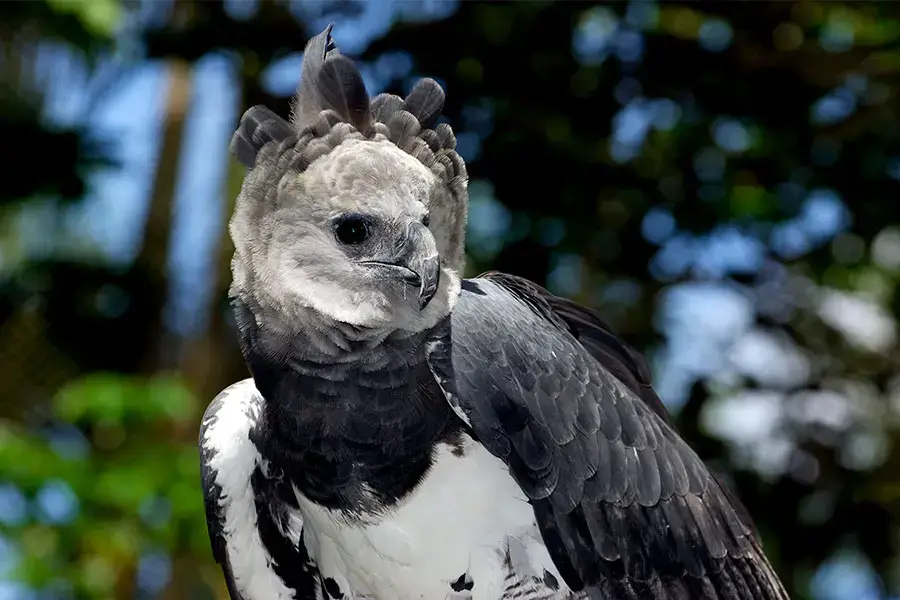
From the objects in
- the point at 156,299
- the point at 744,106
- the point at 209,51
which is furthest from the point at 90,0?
the point at 744,106

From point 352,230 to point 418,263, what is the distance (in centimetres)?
17

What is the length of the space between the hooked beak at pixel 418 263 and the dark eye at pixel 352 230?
0.20ft

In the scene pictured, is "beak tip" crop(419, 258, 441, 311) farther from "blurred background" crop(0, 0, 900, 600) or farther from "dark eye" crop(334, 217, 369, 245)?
"blurred background" crop(0, 0, 900, 600)

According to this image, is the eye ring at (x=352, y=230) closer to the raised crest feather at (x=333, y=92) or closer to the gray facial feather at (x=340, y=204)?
the gray facial feather at (x=340, y=204)

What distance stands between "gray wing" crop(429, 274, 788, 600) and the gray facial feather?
6.5 inches

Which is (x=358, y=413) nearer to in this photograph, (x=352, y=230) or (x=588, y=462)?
(x=352, y=230)

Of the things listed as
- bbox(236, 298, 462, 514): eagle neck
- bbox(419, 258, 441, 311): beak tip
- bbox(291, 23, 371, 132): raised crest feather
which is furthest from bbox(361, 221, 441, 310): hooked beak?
bbox(291, 23, 371, 132): raised crest feather

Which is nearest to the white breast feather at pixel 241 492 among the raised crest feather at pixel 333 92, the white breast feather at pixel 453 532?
the white breast feather at pixel 453 532

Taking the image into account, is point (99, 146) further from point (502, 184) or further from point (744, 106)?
point (744, 106)

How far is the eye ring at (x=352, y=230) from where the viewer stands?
190cm

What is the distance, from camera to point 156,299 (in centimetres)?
532

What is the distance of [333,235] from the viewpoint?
1.92m

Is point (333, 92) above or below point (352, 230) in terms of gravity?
above

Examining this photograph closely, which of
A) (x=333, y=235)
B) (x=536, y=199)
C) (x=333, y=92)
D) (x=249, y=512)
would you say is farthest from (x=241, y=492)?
(x=536, y=199)
